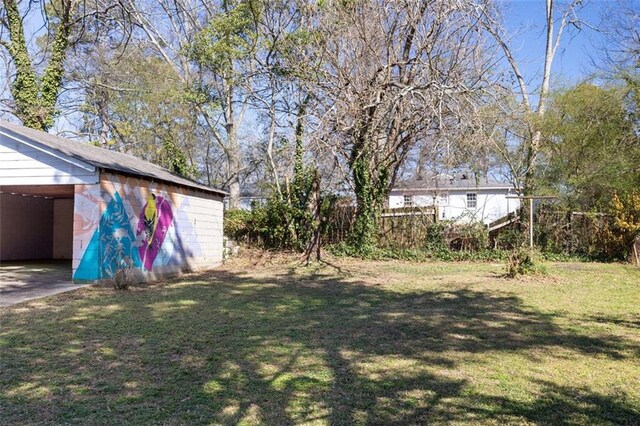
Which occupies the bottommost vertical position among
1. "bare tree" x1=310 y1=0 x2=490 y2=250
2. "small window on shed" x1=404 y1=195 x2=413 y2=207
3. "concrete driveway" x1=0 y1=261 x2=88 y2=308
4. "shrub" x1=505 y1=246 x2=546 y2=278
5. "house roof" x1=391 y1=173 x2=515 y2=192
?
"concrete driveway" x1=0 y1=261 x2=88 y2=308

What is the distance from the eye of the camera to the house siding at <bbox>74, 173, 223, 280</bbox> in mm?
9680

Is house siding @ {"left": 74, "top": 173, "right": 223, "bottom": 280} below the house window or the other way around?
below

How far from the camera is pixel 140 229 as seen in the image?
1083 centimetres

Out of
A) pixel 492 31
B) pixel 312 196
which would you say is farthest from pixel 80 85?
pixel 492 31

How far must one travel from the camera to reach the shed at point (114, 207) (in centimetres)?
970

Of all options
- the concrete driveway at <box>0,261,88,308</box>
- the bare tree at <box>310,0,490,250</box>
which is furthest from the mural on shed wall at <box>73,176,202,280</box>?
the bare tree at <box>310,0,490,250</box>

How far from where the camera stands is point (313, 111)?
1409 centimetres

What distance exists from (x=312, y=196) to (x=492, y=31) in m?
7.57

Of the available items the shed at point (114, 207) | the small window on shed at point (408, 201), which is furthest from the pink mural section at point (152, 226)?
the small window on shed at point (408, 201)

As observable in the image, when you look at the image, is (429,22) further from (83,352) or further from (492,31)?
(83,352)

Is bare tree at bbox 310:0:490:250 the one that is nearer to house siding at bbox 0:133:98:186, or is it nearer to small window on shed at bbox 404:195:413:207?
small window on shed at bbox 404:195:413:207

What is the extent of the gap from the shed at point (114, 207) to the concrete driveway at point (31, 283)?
372 millimetres

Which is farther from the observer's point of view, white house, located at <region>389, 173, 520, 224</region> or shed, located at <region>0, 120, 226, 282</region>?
white house, located at <region>389, 173, 520, 224</region>

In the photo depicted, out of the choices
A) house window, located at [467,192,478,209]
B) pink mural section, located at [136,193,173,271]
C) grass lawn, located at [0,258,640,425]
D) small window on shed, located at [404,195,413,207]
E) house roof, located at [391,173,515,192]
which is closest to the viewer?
grass lawn, located at [0,258,640,425]
